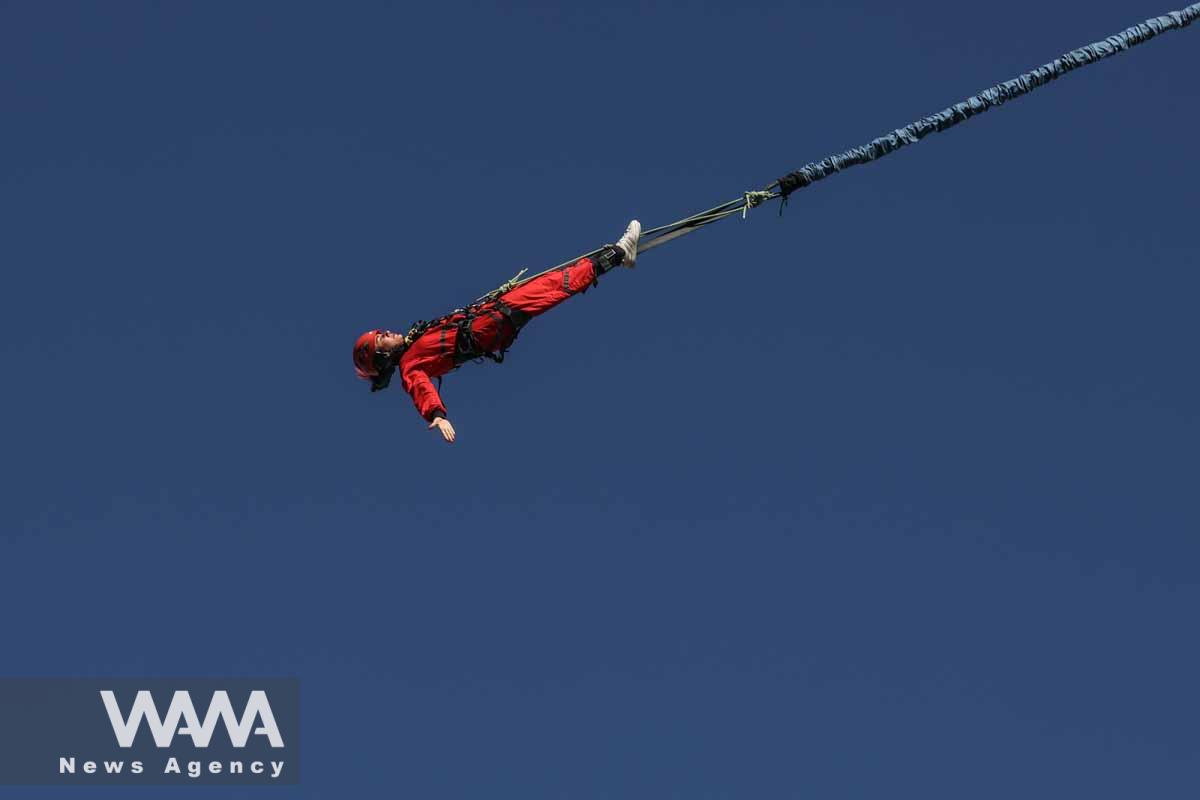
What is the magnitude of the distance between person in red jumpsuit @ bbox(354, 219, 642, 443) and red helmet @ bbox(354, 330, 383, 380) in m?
0.02

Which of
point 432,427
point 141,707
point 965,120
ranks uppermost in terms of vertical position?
point 141,707

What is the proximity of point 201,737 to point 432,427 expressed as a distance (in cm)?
1589

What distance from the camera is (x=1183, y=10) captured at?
31047mm

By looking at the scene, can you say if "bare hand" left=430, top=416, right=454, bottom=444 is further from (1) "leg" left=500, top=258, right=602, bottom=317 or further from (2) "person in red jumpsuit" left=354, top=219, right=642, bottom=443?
(1) "leg" left=500, top=258, right=602, bottom=317

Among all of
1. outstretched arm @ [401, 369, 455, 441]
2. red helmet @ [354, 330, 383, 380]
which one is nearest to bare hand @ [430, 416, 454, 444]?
outstretched arm @ [401, 369, 455, 441]

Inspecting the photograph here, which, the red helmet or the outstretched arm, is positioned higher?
the red helmet

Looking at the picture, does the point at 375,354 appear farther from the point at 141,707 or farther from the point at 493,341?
the point at 141,707

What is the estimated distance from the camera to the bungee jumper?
29938mm

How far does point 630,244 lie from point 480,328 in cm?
230

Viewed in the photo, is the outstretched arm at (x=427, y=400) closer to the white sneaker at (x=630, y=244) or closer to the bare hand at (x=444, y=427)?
the bare hand at (x=444, y=427)

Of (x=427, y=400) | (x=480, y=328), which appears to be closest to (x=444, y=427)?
(x=427, y=400)

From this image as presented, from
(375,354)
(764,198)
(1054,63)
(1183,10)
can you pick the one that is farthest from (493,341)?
(1183,10)

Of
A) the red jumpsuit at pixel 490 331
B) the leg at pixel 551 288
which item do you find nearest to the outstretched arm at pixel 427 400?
the red jumpsuit at pixel 490 331

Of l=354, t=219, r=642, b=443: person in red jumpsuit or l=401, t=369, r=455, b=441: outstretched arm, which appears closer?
l=401, t=369, r=455, b=441: outstretched arm
